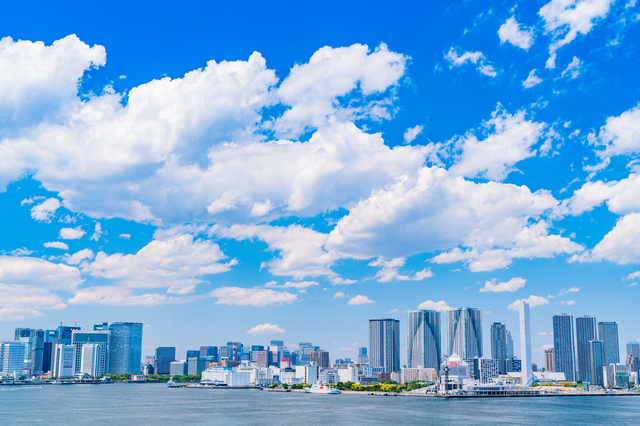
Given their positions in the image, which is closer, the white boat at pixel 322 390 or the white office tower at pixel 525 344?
the white boat at pixel 322 390

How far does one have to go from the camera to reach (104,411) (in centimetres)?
7769

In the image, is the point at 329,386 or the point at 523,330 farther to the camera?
the point at 523,330

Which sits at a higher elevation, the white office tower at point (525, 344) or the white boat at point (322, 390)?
the white office tower at point (525, 344)

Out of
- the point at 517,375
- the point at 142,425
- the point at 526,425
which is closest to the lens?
the point at 142,425

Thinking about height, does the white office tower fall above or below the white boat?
above

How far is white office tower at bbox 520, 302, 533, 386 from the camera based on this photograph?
7364 inches

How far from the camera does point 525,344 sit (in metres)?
195

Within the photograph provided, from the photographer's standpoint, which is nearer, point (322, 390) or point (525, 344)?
point (322, 390)

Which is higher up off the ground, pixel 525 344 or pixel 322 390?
pixel 525 344

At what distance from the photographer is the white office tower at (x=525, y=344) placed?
7364 inches

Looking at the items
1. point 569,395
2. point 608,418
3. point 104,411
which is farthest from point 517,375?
point 104,411

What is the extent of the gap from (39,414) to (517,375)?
162m

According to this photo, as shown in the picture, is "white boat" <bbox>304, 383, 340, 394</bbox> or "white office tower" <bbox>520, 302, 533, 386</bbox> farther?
"white office tower" <bbox>520, 302, 533, 386</bbox>

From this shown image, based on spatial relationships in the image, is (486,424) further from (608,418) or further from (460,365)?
(460,365)
